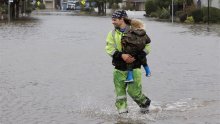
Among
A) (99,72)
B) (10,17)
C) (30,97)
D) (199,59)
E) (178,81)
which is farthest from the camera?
(10,17)

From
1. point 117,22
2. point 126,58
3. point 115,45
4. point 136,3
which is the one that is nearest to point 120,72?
point 126,58

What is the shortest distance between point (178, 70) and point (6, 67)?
4496 mm

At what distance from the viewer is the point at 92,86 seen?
12469 millimetres

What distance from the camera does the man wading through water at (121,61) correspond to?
8.41 m

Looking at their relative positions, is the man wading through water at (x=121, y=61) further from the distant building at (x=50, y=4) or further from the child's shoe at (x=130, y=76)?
the distant building at (x=50, y=4)

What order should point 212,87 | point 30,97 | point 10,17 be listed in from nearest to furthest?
point 30,97 → point 212,87 → point 10,17

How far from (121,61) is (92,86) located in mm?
4046

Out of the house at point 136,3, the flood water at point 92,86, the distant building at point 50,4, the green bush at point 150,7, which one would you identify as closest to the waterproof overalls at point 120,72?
the flood water at point 92,86

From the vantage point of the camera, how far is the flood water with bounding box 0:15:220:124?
9.19m

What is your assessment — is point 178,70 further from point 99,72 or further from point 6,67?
point 6,67

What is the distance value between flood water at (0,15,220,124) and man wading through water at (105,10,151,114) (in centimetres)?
37

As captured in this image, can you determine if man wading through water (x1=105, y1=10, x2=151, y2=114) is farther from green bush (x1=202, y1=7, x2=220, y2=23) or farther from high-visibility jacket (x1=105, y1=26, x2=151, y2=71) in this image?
green bush (x1=202, y1=7, x2=220, y2=23)

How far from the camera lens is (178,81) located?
1316 centimetres

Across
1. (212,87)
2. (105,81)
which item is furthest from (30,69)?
(212,87)
